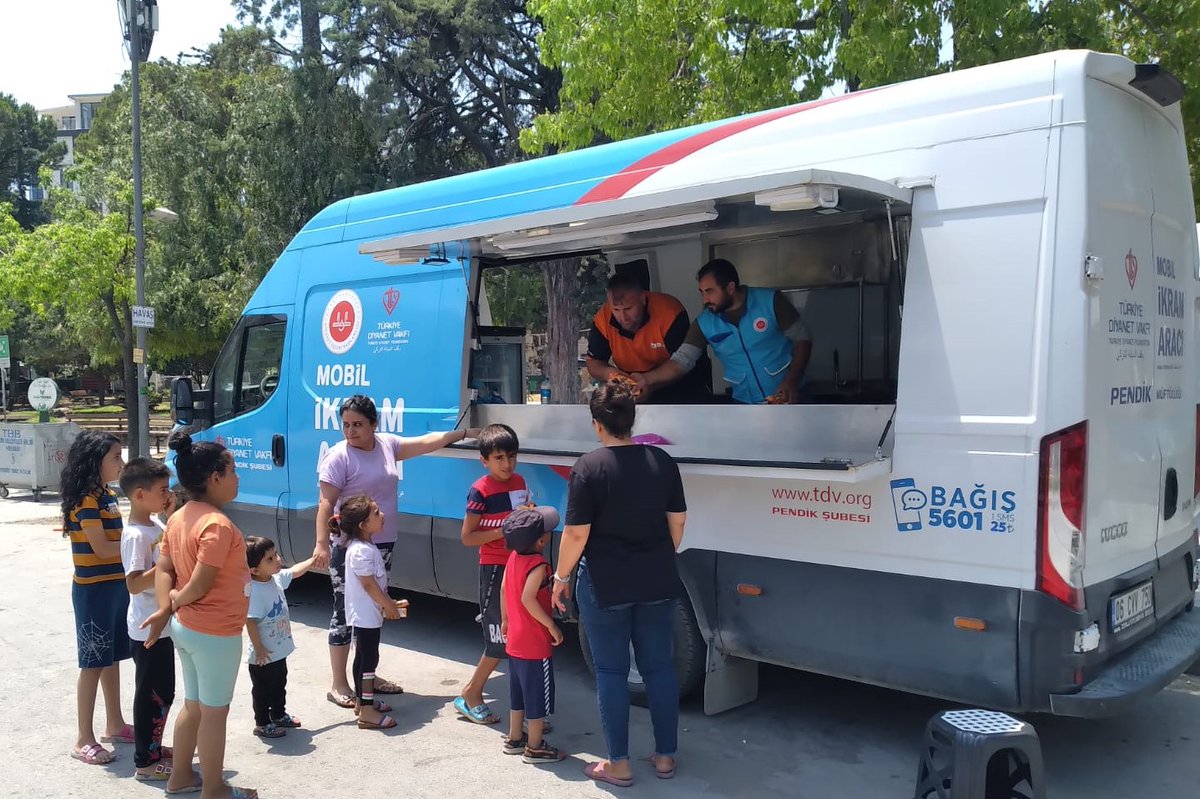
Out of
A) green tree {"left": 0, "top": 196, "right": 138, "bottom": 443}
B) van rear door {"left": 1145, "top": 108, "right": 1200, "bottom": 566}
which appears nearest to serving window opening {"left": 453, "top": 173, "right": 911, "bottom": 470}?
van rear door {"left": 1145, "top": 108, "right": 1200, "bottom": 566}

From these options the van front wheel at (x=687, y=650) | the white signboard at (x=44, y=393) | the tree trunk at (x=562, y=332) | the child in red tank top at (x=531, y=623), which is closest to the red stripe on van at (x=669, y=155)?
the child in red tank top at (x=531, y=623)

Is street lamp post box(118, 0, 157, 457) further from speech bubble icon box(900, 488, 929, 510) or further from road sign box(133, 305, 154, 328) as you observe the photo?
speech bubble icon box(900, 488, 929, 510)

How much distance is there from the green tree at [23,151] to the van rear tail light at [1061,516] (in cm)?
6721

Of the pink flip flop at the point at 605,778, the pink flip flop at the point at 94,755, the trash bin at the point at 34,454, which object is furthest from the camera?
the trash bin at the point at 34,454

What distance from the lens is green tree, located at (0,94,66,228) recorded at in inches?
2386

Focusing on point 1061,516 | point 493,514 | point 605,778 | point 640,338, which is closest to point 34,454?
point 640,338

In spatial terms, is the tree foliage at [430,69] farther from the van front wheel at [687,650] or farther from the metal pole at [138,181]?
the van front wheel at [687,650]

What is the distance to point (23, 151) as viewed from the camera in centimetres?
A: 6222

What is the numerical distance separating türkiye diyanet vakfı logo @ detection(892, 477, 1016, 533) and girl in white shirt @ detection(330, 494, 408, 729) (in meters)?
2.45

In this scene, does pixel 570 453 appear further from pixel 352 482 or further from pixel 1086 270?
pixel 1086 270

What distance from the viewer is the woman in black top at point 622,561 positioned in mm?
3975

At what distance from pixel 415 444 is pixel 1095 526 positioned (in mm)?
3421

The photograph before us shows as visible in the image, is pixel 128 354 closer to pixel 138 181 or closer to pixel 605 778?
pixel 138 181

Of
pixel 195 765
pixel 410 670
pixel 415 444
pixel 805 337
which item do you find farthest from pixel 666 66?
pixel 195 765
